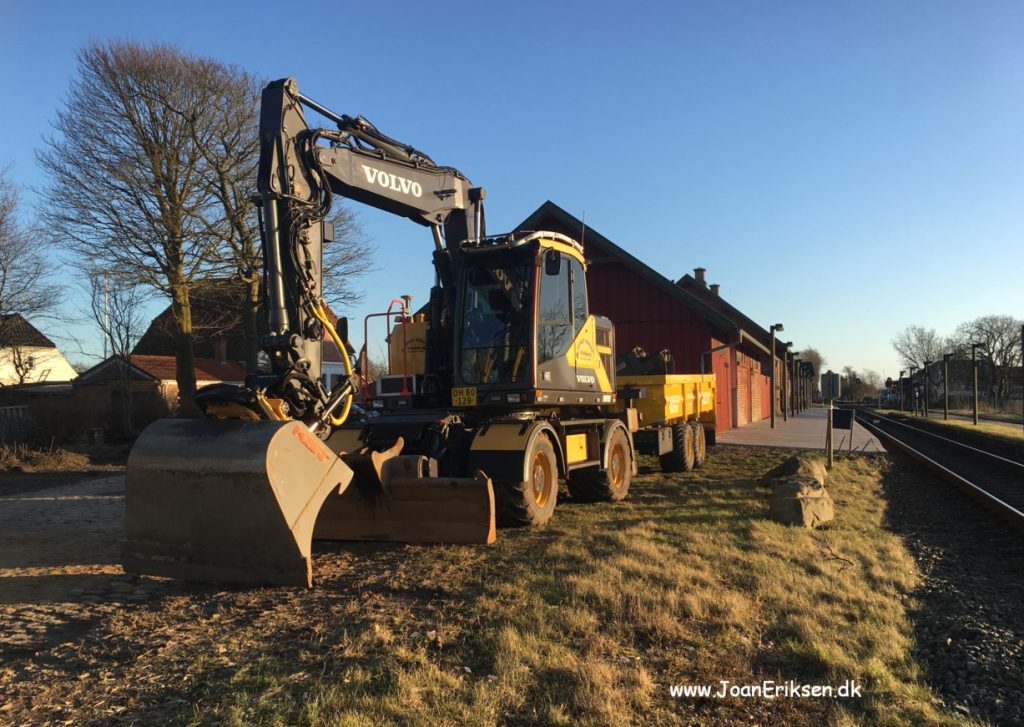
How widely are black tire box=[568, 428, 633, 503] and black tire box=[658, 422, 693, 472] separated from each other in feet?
10.3

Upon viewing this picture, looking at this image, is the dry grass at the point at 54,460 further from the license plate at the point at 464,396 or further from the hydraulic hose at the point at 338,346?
the hydraulic hose at the point at 338,346

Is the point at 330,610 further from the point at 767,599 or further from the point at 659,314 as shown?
the point at 659,314

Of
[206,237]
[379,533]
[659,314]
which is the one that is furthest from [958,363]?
[379,533]

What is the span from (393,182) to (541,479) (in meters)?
3.58

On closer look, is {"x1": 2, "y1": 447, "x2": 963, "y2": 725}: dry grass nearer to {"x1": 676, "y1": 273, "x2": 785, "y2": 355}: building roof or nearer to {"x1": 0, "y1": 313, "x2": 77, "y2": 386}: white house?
{"x1": 0, "y1": 313, "x2": 77, "y2": 386}: white house

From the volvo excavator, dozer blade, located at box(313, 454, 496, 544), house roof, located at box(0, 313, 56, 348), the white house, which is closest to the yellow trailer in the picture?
the volvo excavator

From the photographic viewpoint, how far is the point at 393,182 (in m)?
7.53

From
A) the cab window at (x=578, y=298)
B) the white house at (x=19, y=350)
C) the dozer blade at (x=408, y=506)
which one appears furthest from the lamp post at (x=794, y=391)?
the dozer blade at (x=408, y=506)

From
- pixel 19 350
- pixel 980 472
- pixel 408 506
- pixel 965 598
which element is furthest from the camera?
pixel 19 350

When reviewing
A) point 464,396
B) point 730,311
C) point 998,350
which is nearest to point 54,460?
point 464,396

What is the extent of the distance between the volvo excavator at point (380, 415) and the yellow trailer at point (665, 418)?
199 cm

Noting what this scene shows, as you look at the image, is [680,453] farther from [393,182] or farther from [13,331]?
[13,331]

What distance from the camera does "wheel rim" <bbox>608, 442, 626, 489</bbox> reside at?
10039mm

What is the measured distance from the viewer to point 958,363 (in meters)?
79.4
